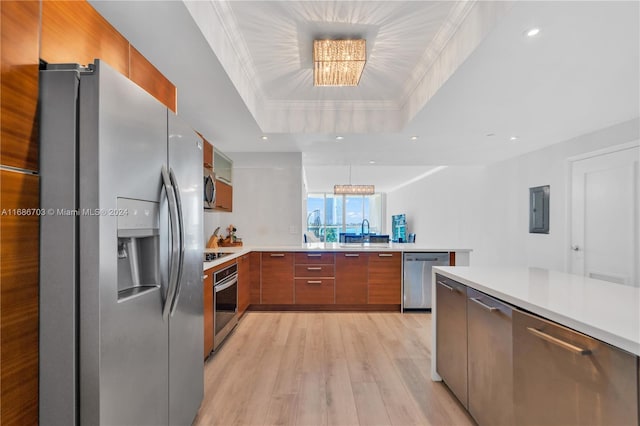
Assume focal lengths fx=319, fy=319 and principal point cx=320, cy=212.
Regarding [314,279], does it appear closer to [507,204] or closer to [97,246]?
[97,246]

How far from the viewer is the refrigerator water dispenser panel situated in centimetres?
114

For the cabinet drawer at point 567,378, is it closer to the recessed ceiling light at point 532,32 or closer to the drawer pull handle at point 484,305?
the drawer pull handle at point 484,305

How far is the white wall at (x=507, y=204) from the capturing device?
4.25 m

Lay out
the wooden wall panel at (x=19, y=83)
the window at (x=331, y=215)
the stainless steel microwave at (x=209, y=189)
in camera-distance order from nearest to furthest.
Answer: the wooden wall panel at (x=19, y=83) < the stainless steel microwave at (x=209, y=189) < the window at (x=331, y=215)

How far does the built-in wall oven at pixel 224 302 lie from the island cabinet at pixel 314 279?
1.01 metres

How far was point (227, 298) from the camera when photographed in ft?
10.2

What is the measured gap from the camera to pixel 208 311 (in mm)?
2607

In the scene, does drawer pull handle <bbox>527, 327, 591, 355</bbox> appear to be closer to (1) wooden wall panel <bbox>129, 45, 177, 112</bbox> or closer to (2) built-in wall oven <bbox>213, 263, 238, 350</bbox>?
(1) wooden wall panel <bbox>129, 45, 177, 112</bbox>

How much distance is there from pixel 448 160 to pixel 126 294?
5396mm

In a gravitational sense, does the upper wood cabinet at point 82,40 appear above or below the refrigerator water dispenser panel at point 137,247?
above

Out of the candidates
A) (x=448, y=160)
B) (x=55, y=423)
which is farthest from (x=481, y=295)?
(x=448, y=160)

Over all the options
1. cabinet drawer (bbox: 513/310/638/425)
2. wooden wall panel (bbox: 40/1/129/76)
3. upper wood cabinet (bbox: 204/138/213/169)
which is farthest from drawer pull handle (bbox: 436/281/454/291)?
upper wood cabinet (bbox: 204/138/213/169)

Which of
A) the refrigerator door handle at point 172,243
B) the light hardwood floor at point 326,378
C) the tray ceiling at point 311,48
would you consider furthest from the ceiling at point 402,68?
the light hardwood floor at point 326,378

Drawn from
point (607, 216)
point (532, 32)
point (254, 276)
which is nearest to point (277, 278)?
point (254, 276)
